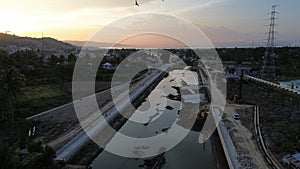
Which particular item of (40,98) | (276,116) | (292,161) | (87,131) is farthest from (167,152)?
(40,98)

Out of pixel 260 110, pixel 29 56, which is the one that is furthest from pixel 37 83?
pixel 260 110

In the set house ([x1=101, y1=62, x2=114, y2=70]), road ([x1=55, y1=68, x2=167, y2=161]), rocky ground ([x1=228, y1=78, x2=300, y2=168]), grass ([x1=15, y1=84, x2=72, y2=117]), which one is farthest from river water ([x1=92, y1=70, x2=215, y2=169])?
house ([x1=101, y1=62, x2=114, y2=70])

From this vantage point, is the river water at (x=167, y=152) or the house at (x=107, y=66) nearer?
the river water at (x=167, y=152)

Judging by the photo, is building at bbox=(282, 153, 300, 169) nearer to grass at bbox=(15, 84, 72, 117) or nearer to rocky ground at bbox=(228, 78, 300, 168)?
rocky ground at bbox=(228, 78, 300, 168)

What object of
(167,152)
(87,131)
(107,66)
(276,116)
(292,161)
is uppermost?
(107,66)

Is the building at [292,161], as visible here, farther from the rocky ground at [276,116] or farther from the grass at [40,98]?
the grass at [40,98]

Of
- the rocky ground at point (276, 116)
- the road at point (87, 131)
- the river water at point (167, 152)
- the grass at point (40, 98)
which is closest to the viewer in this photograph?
the road at point (87, 131)

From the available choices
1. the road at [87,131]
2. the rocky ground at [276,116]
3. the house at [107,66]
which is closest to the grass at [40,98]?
the road at [87,131]

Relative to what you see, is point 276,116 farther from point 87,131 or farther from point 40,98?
point 40,98

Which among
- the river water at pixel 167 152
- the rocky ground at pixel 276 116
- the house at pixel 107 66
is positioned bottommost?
the river water at pixel 167 152

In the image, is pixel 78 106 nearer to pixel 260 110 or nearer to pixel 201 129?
pixel 201 129

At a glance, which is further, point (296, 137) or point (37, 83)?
point (37, 83)
